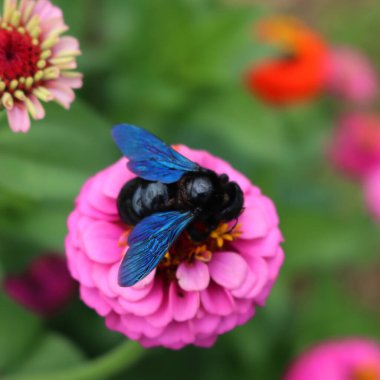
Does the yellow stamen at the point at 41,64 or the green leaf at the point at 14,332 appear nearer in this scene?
the yellow stamen at the point at 41,64

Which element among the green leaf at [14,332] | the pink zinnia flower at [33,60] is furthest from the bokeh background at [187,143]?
the pink zinnia flower at [33,60]

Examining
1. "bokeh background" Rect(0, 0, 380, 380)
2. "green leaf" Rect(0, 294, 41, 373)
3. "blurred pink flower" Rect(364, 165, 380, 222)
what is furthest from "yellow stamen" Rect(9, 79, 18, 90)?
"blurred pink flower" Rect(364, 165, 380, 222)

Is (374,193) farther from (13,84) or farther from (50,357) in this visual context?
(13,84)

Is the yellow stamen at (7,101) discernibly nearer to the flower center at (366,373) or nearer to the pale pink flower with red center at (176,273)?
the pale pink flower with red center at (176,273)

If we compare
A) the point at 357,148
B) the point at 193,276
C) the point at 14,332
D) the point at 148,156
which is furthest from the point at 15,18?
the point at 357,148

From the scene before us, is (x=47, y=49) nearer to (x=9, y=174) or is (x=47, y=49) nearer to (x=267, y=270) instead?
(x=9, y=174)

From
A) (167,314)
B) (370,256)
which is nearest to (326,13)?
(370,256)

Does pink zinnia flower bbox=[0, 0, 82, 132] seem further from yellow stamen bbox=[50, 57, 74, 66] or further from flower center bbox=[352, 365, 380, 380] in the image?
flower center bbox=[352, 365, 380, 380]
